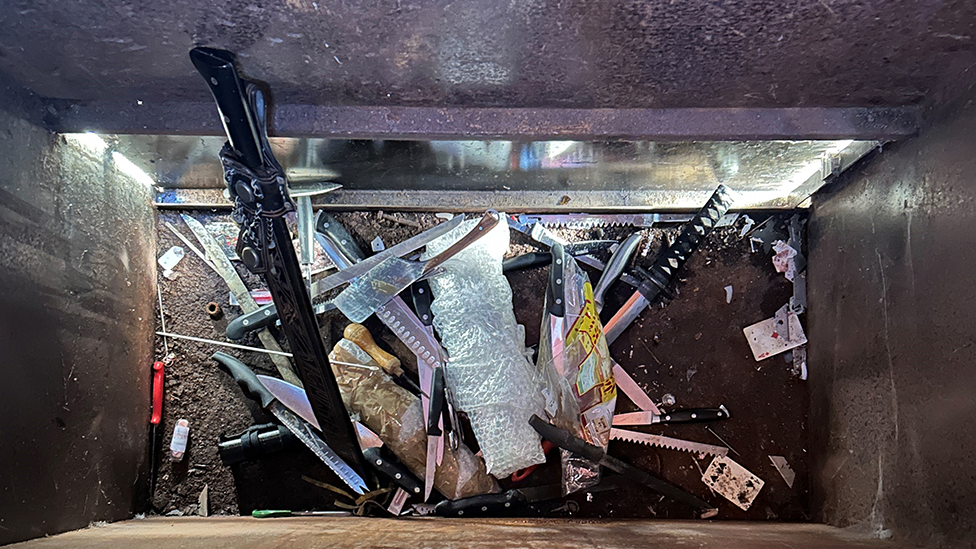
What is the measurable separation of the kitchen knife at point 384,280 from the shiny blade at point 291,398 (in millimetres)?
268

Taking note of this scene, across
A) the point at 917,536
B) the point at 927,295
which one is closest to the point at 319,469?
the point at 917,536

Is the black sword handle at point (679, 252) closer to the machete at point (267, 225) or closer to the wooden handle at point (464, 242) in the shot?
the wooden handle at point (464, 242)

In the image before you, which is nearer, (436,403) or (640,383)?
(436,403)

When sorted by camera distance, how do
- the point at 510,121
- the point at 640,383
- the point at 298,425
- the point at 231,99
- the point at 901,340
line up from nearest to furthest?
the point at 231,99 < the point at 510,121 < the point at 901,340 < the point at 298,425 < the point at 640,383

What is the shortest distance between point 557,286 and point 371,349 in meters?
0.59

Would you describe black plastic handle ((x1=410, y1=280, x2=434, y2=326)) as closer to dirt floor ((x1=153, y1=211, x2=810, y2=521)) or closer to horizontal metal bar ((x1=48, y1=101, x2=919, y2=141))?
dirt floor ((x1=153, y1=211, x2=810, y2=521))

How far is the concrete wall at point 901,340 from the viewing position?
3.27 feet

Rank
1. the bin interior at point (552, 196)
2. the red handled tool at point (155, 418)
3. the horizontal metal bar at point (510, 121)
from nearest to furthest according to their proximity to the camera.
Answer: the bin interior at point (552, 196) < the horizontal metal bar at point (510, 121) < the red handled tool at point (155, 418)

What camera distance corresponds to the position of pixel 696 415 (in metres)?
1.67

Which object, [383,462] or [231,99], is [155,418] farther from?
[231,99]

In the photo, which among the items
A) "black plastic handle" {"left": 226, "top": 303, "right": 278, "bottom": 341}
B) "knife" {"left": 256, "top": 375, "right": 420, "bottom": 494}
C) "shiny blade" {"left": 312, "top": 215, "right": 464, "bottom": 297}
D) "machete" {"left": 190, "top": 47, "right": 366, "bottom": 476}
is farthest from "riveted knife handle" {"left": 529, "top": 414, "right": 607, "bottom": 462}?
"black plastic handle" {"left": 226, "top": 303, "right": 278, "bottom": 341}

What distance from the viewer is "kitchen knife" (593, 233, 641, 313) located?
169cm

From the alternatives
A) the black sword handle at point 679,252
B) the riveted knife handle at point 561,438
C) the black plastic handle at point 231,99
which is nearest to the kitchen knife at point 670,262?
the black sword handle at point 679,252

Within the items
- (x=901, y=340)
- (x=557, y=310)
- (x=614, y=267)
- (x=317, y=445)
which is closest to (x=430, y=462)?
(x=317, y=445)
